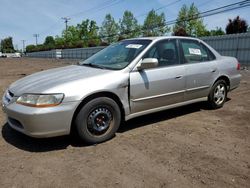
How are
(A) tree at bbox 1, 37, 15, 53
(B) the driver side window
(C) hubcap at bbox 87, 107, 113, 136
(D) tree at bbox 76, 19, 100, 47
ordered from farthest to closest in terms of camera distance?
(A) tree at bbox 1, 37, 15, 53, (D) tree at bbox 76, 19, 100, 47, (B) the driver side window, (C) hubcap at bbox 87, 107, 113, 136

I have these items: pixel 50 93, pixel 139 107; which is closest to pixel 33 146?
pixel 50 93

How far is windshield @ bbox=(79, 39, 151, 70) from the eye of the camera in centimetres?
410

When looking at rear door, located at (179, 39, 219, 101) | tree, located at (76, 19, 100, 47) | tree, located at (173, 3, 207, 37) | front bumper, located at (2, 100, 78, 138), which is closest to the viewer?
front bumper, located at (2, 100, 78, 138)

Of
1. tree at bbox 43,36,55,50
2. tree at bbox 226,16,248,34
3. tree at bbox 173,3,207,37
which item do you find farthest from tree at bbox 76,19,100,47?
tree at bbox 226,16,248,34

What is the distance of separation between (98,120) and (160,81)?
1.29 metres

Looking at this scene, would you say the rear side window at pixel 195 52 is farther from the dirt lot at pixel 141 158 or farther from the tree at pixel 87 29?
the tree at pixel 87 29

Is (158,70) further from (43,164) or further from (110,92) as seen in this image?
A: (43,164)

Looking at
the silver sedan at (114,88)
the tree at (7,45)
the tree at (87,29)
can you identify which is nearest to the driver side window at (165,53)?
the silver sedan at (114,88)

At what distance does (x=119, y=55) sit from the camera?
4.41 meters

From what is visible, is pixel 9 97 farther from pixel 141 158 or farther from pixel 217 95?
pixel 217 95

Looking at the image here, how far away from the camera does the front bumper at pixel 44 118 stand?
317 cm

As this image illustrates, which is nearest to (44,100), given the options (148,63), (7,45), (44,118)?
(44,118)

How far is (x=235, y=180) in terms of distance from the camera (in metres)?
2.70

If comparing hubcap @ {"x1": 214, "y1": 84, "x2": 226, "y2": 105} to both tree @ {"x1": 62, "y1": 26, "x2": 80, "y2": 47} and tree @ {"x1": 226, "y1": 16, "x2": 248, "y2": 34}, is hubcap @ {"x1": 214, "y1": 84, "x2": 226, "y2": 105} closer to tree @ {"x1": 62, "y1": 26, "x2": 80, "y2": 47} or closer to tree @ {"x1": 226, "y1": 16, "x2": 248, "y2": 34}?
tree @ {"x1": 226, "y1": 16, "x2": 248, "y2": 34}
